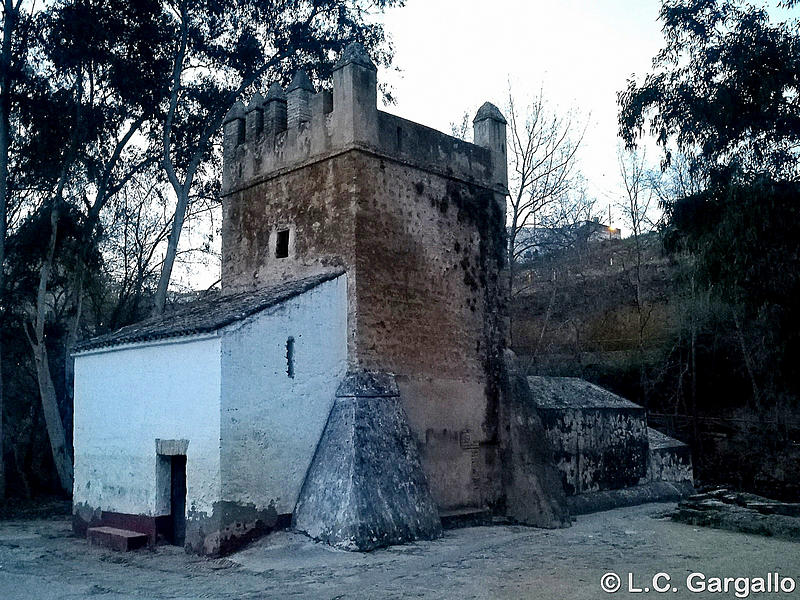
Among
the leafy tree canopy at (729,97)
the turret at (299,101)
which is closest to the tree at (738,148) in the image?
the leafy tree canopy at (729,97)

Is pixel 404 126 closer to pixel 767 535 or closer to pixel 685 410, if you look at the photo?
pixel 767 535

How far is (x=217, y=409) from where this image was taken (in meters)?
10.9

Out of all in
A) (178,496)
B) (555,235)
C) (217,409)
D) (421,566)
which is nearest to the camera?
(421,566)

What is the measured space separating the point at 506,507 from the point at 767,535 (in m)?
4.44

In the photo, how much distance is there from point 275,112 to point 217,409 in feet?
21.2

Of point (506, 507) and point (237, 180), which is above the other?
point (237, 180)

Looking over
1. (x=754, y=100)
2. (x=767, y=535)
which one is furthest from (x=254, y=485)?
(x=754, y=100)

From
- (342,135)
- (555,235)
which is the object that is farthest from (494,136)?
(555,235)

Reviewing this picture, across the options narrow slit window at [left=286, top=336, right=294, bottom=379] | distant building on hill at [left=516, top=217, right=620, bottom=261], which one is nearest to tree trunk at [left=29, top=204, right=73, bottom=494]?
narrow slit window at [left=286, top=336, right=294, bottom=379]

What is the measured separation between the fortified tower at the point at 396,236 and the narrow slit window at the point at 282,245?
0.02 m

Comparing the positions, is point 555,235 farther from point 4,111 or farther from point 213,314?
point 4,111

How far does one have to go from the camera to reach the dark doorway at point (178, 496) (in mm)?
12281

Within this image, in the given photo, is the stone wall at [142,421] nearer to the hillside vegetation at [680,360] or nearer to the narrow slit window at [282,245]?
the narrow slit window at [282,245]

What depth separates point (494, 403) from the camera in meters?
14.8
